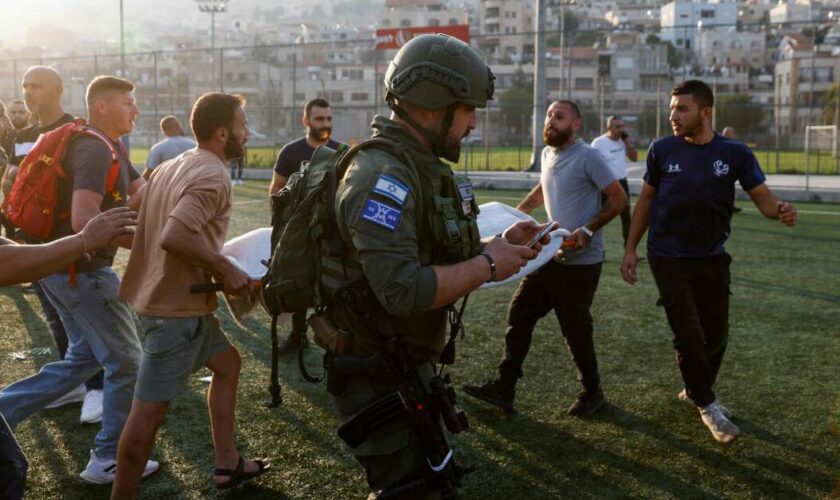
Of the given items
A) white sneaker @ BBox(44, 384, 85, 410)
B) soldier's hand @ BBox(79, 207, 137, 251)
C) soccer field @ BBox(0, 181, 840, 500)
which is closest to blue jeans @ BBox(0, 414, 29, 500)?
soldier's hand @ BBox(79, 207, 137, 251)

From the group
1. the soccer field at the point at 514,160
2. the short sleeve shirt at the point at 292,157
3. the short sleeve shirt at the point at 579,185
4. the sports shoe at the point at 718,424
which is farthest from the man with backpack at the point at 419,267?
the soccer field at the point at 514,160

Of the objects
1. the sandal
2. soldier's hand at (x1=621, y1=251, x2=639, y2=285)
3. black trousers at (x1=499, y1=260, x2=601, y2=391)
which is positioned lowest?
the sandal

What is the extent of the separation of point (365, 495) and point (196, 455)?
3.91 feet

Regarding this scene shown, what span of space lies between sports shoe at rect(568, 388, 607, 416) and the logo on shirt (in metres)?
1.66

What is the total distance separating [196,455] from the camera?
17.0 feet

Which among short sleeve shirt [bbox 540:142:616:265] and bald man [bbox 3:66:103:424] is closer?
bald man [bbox 3:66:103:424]

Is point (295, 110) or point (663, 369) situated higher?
point (295, 110)

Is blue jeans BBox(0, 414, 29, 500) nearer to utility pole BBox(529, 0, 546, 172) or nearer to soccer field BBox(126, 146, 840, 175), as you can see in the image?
Result: utility pole BBox(529, 0, 546, 172)

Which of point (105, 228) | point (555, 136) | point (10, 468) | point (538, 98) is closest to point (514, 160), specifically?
point (538, 98)

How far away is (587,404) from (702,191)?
63.9 inches

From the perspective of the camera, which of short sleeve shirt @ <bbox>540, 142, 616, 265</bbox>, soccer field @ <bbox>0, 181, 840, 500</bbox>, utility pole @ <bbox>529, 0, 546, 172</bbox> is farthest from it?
utility pole @ <bbox>529, 0, 546, 172</bbox>

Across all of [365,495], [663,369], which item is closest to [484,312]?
[663,369]

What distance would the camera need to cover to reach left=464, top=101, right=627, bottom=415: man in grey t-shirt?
5.90m

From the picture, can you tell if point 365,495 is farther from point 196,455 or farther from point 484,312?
point 484,312
